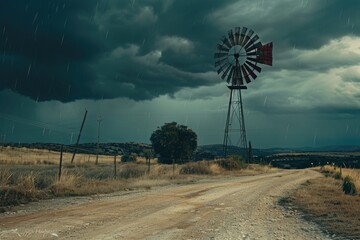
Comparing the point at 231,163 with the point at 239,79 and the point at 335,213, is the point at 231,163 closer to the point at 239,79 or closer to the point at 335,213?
the point at 239,79

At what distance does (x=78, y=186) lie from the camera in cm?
1853

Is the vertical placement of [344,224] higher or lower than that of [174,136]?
lower

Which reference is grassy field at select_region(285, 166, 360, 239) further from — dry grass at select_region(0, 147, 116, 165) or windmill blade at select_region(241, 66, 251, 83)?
windmill blade at select_region(241, 66, 251, 83)

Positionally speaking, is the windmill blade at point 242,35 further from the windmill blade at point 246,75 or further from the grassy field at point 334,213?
the grassy field at point 334,213

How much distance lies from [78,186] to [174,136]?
45646mm

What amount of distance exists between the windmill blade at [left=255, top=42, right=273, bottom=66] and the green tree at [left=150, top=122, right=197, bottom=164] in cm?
1863

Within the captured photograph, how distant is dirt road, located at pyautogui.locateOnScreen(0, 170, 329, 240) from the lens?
28.8 feet

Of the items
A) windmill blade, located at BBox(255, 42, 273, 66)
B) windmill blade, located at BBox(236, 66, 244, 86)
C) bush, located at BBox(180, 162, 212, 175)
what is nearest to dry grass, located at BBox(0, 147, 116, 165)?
bush, located at BBox(180, 162, 212, 175)

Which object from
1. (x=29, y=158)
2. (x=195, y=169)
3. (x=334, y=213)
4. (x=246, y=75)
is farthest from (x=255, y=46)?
(x=334, y=213)

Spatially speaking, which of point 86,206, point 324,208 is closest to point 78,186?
point 86,206

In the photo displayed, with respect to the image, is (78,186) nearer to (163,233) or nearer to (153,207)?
(153,207)

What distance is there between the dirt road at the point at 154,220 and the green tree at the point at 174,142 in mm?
48232

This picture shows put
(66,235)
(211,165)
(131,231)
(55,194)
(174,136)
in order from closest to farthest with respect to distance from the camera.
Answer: (66,235) < (131,231) < (55,194) < (211,165) < (174,136)

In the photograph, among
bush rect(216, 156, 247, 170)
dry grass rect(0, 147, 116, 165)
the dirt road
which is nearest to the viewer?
the dirt road
